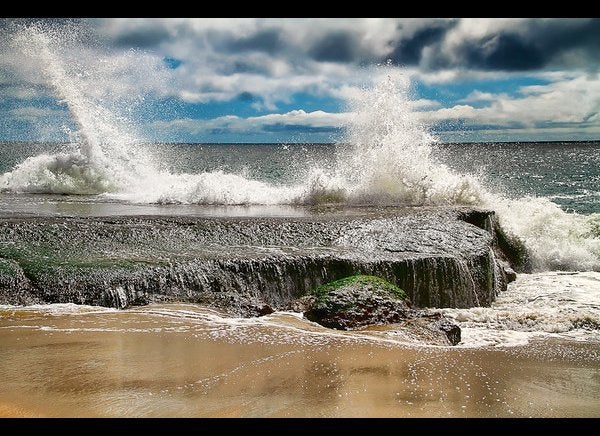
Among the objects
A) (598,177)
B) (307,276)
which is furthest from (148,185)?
(598,177)

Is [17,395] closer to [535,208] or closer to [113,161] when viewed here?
[535,208]

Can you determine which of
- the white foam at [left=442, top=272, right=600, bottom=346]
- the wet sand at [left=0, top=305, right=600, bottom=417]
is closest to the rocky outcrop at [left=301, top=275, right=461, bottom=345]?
the wet sand at [left=0, top=305, right=600, bottom=417]

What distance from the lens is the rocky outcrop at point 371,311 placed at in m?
5.70

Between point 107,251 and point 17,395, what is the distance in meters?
3.63

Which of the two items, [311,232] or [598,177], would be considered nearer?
[311,232]

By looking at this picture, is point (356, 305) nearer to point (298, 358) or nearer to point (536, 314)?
point (298, 358)

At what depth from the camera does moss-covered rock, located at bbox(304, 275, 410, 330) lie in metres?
5.89

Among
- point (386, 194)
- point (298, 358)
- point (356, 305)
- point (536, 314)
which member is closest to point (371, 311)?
point (356, 305)

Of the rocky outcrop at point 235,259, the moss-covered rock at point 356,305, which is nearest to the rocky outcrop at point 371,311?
the moss-covered rock at point 356,305

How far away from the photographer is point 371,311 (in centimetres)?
598

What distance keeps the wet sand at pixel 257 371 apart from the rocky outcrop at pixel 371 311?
21 cm

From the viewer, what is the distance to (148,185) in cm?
1658

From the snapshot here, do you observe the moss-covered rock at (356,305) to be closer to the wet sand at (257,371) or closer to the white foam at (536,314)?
the wet sand at (257,371)
